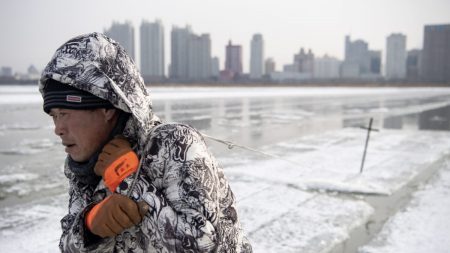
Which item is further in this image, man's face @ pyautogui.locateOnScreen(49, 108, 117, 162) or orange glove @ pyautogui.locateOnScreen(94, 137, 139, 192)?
man's face @ pyautogui.locateOnScreen(49, 108, 117, 162)

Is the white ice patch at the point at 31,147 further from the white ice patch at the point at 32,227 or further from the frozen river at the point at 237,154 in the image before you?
the white ice patch at the point at 32,227

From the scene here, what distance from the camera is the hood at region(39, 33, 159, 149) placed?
1328 millimetres

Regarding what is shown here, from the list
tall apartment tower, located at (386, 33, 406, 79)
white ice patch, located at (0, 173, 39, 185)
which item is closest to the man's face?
white ice patch, located at (0, 173, 39, 185)

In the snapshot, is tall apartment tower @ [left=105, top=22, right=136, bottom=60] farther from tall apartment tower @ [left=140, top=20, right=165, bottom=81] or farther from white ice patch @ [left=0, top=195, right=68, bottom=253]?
white ice patch @ [left=0, top=195, right=68, bottom=253]

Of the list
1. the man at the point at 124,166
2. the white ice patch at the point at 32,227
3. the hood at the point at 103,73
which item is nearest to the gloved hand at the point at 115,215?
the man at the point at 124,166

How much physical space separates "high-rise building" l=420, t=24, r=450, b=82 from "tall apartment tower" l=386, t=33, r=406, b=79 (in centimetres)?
1700

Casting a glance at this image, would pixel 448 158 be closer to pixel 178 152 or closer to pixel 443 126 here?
pixel 443 126

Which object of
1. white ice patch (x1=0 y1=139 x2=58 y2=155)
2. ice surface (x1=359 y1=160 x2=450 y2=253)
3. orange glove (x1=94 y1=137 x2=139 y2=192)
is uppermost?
orange glove (x1=94 y1=137 x2=139 y2=192)

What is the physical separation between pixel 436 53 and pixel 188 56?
95606 millimetres

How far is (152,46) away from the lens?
140 metres

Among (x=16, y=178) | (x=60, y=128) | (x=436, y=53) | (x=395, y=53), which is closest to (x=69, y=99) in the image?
(x=60, y=128)

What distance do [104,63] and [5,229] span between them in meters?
4.36

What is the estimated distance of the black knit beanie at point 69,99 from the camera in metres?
1.36

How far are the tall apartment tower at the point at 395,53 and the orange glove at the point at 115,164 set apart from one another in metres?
189
